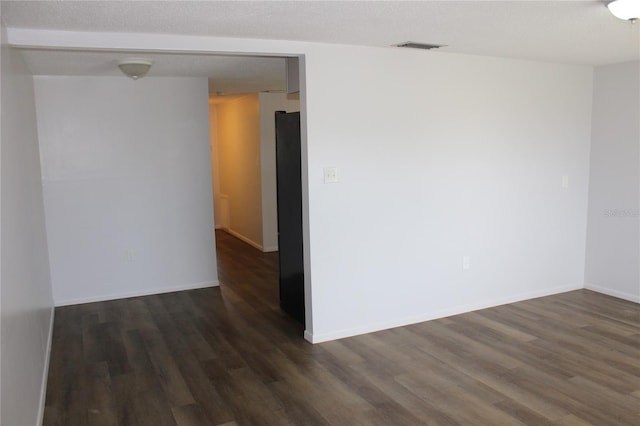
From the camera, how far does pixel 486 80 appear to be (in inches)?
174

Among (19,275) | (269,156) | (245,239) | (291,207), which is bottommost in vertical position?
(245,239)

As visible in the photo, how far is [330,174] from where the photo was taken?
385 cm

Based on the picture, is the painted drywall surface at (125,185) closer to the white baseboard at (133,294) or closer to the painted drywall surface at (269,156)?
the white baseboard at (133,294)

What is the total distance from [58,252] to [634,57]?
550 cm

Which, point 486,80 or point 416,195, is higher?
point 486,80

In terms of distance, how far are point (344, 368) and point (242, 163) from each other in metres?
4.95

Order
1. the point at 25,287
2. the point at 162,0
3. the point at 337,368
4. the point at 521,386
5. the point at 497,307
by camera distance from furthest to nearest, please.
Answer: the point at 497,307 < the point at 337,368 < the point at 521,386 < the point at 25,287 < the point at 162,0

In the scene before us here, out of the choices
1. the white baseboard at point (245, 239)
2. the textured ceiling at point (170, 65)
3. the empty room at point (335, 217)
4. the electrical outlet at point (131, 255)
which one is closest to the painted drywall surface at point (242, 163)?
the white baseboard at point (245, 239)

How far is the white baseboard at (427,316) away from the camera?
4.00m

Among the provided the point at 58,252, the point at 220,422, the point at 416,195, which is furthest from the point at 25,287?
the point at 416,195

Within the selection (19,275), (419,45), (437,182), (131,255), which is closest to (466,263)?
(437,182)

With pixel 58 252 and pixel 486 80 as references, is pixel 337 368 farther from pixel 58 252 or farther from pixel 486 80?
pixel 58 252

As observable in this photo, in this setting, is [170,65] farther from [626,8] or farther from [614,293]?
[614,293]

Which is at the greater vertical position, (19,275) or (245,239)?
(19,275)
